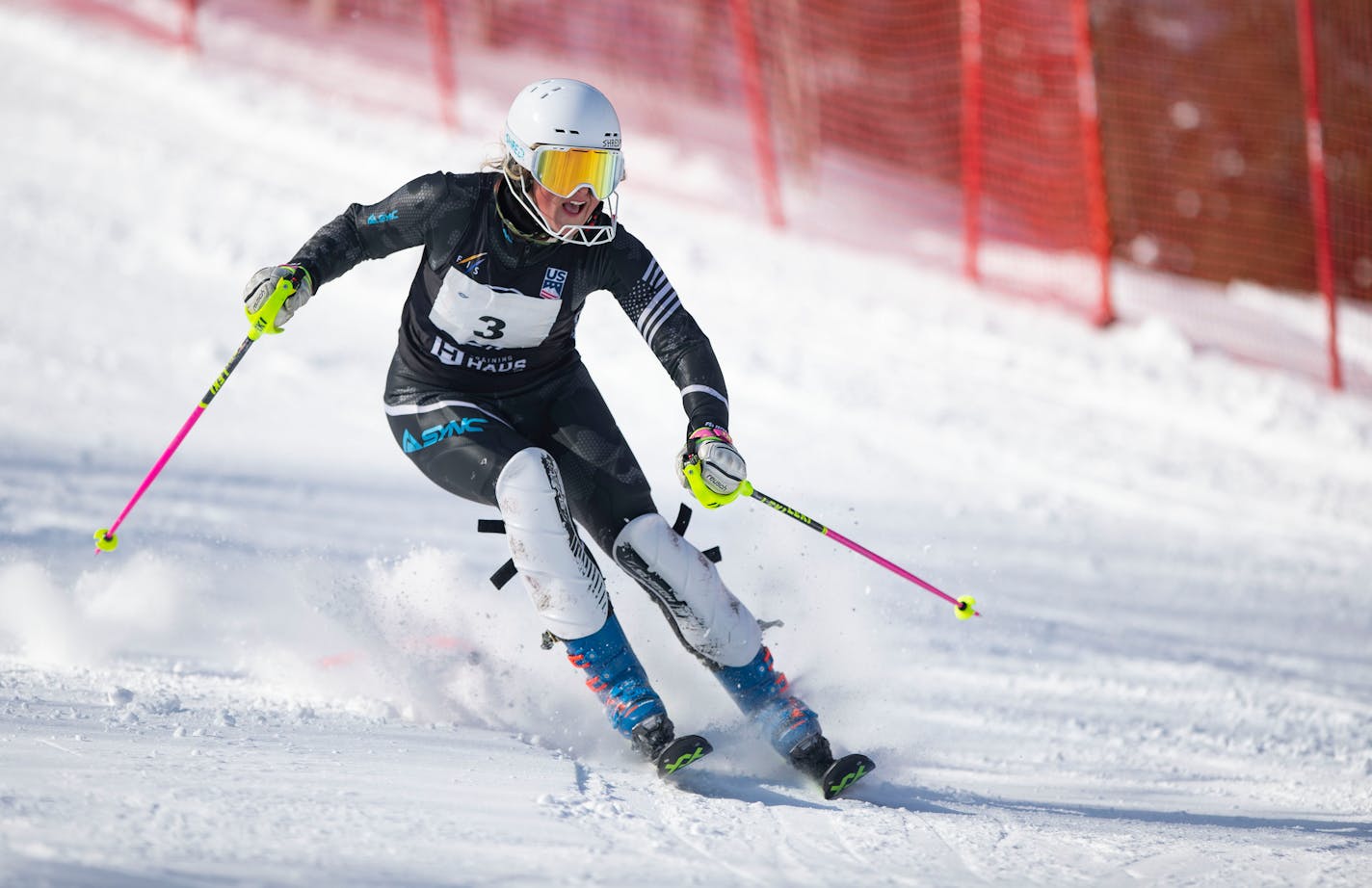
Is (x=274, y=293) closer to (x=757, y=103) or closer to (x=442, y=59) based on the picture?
(x=757, y=103)

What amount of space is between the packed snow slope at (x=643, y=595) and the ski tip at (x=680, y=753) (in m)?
0.07

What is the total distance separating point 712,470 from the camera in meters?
3.83

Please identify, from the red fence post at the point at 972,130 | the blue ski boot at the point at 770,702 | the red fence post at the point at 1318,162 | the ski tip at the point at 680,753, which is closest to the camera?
the ski tip at the point at 680,753

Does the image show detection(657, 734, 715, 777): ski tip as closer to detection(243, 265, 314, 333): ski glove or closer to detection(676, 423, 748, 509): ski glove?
detection(676, 423, 748, 509): ski glove

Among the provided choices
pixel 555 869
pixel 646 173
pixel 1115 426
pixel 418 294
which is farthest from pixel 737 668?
pixel 646 173

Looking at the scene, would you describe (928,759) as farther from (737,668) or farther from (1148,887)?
(1148,887)

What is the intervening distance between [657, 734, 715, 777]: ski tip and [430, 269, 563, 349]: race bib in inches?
51.5

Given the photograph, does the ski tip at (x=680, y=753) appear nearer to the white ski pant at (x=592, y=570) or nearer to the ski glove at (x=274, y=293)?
the white ski pant at (x=592, y=570)

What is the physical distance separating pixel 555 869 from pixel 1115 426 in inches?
211

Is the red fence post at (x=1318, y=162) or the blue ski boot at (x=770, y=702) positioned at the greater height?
the red fence post at (x=1318, y=162)

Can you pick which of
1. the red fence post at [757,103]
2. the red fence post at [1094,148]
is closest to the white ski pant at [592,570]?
the red fence post at [1094,148]

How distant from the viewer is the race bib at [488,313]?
3.93 m

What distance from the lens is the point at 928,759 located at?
4309 millimetres

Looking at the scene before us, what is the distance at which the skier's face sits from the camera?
12.5ft
